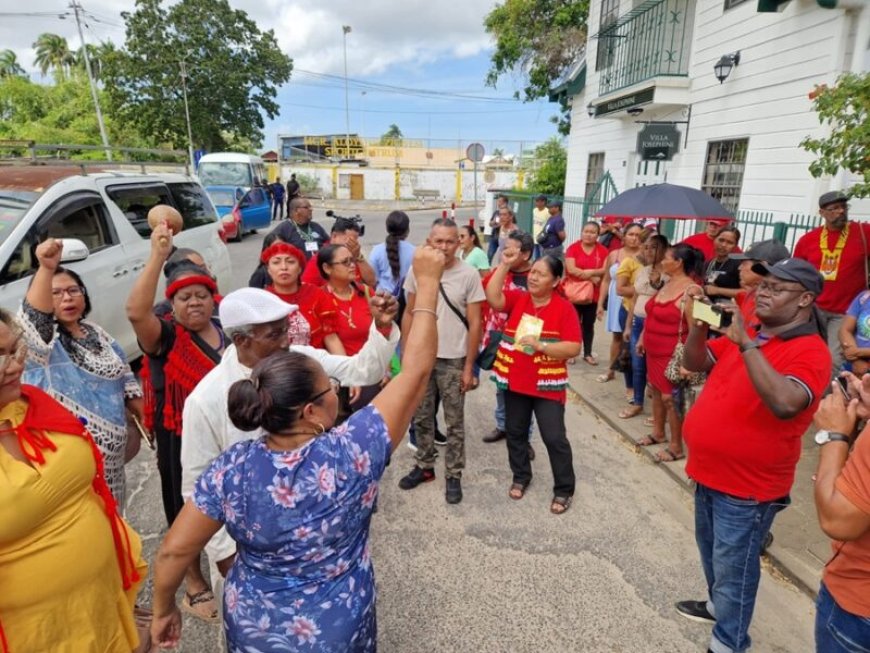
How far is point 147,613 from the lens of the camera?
2516mm

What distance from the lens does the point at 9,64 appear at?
45.8 m

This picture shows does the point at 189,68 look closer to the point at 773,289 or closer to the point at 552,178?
the point at 552,178

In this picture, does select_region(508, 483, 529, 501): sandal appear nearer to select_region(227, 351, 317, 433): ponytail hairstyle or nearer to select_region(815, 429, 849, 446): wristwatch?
select_region(815, 429, 849, 446): wristwatch

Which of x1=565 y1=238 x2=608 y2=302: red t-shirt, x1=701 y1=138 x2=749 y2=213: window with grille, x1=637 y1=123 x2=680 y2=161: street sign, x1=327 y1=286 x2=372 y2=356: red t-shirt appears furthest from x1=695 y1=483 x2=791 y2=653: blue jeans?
x1=637 y1=123 x2=680 y2=161: street sign

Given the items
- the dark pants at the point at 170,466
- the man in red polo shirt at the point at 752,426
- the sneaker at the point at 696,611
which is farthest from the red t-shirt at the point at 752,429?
the dark pants at the point at 170,466

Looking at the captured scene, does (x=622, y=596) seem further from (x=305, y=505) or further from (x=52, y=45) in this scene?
(x=52, y=45)

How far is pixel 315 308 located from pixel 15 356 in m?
1.92

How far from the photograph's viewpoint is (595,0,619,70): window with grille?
37.7 ft

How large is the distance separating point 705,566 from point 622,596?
0.53m

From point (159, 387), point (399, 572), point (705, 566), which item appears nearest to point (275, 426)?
point (159, 387)

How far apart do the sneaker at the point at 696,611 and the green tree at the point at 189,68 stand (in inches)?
1414

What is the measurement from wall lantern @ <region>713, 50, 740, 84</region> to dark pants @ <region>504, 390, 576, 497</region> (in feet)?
22.0

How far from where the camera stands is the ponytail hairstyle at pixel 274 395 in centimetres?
146

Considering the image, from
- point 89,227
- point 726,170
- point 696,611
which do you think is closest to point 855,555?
point 696,611
